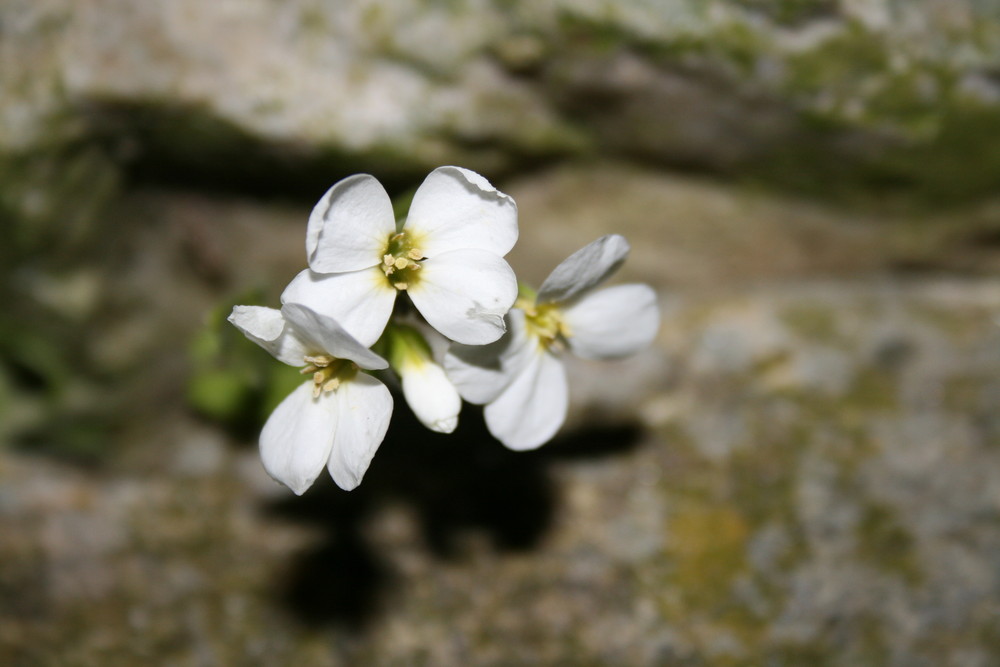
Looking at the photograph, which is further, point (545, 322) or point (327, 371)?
point (545, 322)

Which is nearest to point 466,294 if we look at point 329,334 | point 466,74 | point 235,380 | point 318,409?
point 329,334

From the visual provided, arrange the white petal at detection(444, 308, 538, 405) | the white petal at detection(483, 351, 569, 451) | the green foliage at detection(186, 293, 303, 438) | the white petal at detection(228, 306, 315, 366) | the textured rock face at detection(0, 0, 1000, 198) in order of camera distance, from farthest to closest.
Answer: the green foliage at detection(186, 293, 303, 438)
the textured rock face at detection(0, 0, 1000, 198)
the white petal at detection(483, 351, 569, 451)
the white petal at detection(444, 308, 538, 405)
the white petal at detection(228, 306, 315, 366)

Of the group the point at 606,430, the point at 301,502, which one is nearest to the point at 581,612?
the point at 606,430

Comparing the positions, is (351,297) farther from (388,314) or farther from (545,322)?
(545,322)

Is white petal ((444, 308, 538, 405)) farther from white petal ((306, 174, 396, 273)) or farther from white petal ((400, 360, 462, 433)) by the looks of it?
white petal ((306, 174, 396, 273))

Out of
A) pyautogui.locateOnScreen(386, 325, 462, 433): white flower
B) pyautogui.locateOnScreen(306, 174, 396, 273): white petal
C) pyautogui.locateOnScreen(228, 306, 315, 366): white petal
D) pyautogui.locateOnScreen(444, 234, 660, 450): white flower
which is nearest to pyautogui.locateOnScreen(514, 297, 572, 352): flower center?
pyautogui.locateOnScreen(444, 234, 660, 450): white flower

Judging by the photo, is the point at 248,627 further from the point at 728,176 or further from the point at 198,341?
the point at 728,176
